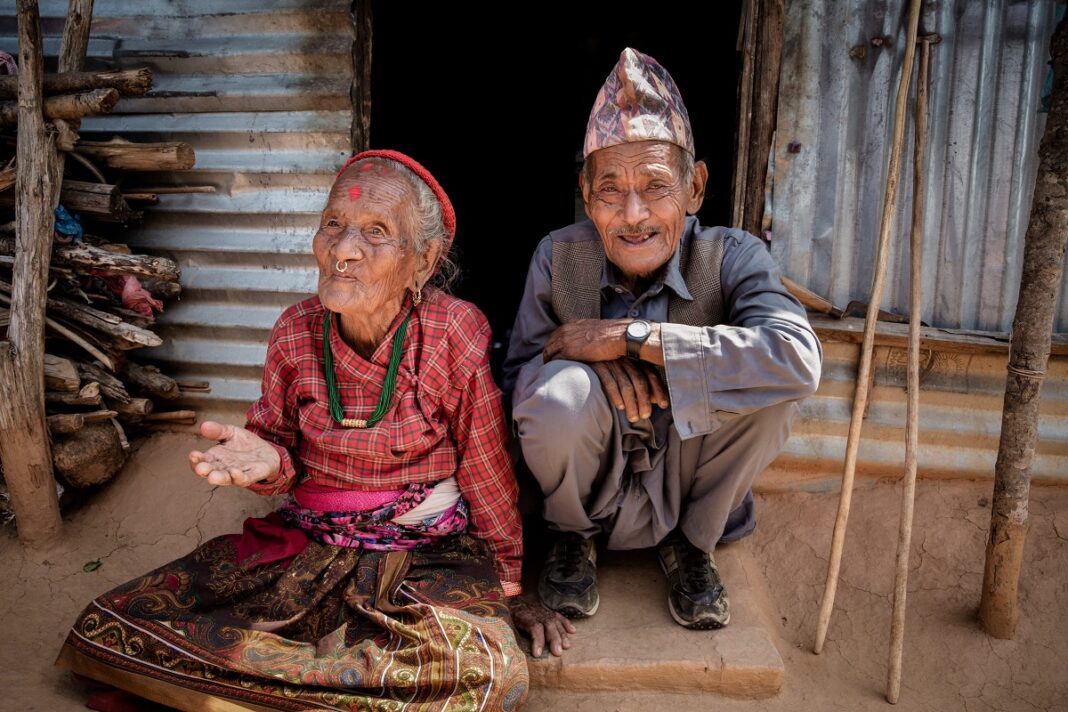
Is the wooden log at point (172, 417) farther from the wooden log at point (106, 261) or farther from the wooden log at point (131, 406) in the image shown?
the wooden log at point (106, 261)

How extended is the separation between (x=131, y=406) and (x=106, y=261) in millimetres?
606

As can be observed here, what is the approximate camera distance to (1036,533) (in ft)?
9.79

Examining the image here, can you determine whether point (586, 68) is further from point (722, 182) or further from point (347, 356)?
point (347, 356)

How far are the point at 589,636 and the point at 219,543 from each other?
1.18 m

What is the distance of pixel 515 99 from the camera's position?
6.29 m

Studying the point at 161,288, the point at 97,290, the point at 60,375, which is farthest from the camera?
the point at 161,288

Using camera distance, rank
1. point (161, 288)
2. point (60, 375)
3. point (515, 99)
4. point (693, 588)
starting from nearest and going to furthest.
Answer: point (693, 588) < point (60, 375) < point (161, 288) < point (515, 99)

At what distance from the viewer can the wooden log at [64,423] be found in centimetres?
302

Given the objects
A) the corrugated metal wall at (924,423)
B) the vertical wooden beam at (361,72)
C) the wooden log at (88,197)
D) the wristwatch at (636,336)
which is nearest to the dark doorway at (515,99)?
the vertical wooden beam at (361,72)

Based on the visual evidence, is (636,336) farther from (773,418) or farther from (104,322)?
(104,322)

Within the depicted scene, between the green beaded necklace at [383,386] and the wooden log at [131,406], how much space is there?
1382 mm

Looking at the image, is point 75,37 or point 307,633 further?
point 75,37

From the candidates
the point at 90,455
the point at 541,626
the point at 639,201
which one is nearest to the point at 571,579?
the point at 541,626

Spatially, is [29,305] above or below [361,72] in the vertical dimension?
below
